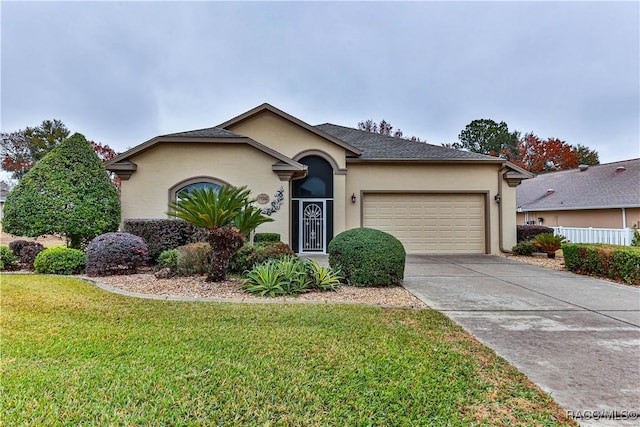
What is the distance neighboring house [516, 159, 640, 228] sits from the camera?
1759 cm

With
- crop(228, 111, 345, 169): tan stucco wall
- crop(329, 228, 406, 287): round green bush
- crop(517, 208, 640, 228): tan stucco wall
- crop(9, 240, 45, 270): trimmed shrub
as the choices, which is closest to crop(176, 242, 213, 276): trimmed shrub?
crop(329, 228, 406, 287): round green bush

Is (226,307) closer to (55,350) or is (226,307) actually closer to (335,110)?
(55,350)

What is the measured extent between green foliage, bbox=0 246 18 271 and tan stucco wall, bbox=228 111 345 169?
8.38m

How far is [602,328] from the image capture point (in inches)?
179

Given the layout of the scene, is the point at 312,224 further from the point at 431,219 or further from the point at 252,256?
the point at 252,256

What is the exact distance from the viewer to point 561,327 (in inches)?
180

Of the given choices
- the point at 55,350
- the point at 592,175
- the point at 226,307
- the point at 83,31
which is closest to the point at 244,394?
the point at 55,350

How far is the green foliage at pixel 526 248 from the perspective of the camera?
13.1 metres

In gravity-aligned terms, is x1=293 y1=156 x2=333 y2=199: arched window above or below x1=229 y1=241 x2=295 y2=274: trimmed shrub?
above

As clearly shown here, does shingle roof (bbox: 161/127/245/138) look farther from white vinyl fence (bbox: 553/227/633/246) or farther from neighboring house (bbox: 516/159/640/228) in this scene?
neighboring house (bbox: 516/159/640/228)

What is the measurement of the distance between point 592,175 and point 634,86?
6.65 meters

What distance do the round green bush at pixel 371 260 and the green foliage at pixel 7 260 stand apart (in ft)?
28.6

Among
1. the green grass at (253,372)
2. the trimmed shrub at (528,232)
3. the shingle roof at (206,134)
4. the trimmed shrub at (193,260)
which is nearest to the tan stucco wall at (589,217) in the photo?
the trimmed shrub at (528,232)

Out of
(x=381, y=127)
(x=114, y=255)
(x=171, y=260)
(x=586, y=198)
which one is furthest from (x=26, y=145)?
(x=586, y=198)
